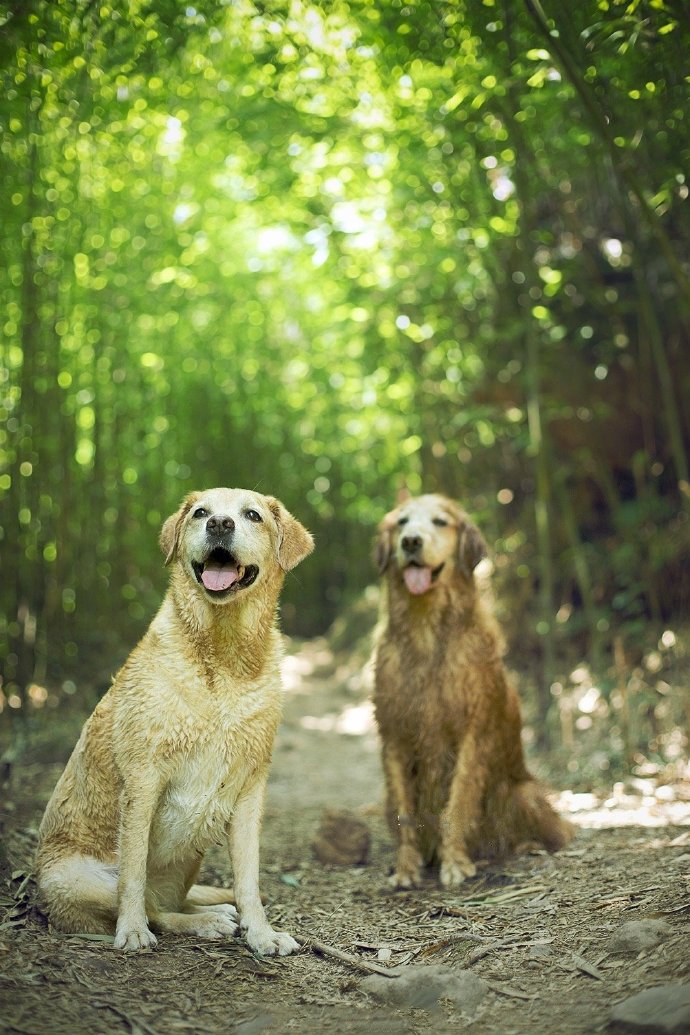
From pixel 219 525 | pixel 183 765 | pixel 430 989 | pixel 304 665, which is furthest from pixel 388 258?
pixel 430 989

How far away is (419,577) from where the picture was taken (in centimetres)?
426

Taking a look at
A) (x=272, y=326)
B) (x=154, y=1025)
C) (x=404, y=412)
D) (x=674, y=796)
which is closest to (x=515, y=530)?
(x=404, y=412)

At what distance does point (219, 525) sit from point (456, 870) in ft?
6.25

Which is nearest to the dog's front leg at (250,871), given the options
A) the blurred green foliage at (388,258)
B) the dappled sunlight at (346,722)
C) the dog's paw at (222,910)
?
the dog's paw at (222,910)

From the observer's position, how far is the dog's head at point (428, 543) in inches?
168

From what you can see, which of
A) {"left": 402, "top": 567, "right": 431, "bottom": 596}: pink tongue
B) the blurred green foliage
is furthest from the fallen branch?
the blurred green foliage

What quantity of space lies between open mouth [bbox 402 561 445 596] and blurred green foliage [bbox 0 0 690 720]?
809mm

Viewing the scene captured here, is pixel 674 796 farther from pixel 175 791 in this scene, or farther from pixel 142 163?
pixel 142 163

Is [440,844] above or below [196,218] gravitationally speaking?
below

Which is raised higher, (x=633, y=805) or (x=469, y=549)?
(x=469, y=549)

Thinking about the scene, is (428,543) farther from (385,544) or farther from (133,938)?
(133,938)

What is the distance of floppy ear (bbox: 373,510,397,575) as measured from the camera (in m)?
4.46

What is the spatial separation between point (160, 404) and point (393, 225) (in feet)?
9.88

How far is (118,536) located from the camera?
7.38 metres
